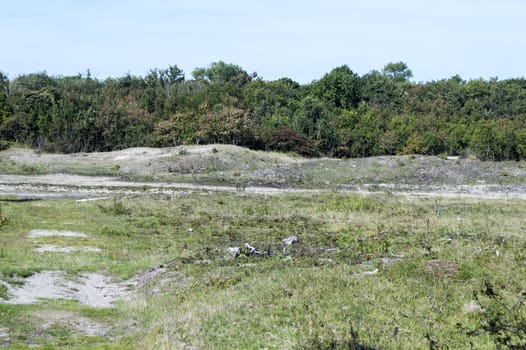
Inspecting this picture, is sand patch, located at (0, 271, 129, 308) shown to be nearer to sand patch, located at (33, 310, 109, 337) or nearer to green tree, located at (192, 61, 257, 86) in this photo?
sand patch, located at (33, 310, 109, 337)

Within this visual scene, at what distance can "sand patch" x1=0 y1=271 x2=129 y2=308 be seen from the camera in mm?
18247

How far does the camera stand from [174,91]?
437ft

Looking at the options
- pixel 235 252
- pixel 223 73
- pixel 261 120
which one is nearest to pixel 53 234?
pixel 235 252

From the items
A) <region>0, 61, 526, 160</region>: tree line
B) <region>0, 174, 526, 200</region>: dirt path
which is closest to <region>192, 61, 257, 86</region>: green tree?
<region>0, 61, 526, 160</region>: tree line

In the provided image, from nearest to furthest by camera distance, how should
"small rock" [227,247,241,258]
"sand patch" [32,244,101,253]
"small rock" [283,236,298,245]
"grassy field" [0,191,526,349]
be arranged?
"grassy field" [0,191,526,349] < "small rock" [227,247,241,258] < "sand patch" [32,244,101,253] < "small rock" [283,236,298,245]

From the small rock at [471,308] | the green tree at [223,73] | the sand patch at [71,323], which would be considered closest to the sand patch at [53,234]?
the sand patch at [71,323]

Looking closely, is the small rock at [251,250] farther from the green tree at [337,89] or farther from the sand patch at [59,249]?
the green tree at [337,89]

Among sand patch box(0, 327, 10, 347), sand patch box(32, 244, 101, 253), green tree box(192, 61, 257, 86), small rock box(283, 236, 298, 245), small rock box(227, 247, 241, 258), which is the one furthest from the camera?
green tree box(192, 61, 257, 86)

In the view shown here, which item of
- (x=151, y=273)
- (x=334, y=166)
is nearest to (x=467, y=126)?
(x=334, y=166)

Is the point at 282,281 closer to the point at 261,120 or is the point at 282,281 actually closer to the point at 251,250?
the point at 251,250

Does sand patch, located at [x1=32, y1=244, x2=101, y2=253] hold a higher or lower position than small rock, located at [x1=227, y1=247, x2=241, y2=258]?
lower

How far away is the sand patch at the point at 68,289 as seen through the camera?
1825 cm

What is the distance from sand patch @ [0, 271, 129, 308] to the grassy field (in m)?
0.50

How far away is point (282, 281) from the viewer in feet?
54.3
